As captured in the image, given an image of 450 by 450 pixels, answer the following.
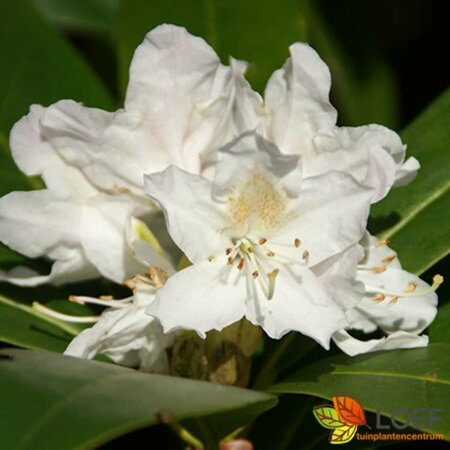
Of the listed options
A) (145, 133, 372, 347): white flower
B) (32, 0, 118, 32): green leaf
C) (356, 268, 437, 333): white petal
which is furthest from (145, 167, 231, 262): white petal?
(32, 0, 118, 32): green leaf

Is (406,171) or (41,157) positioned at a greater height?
(406,171)

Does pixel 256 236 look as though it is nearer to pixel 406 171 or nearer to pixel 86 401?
pixel 406 171

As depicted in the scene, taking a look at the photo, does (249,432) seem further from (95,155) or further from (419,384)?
(95,155)

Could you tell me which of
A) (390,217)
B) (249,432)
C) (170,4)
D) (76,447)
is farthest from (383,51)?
(76,447)

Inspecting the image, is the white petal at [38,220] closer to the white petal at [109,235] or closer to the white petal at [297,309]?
the white petal at [109,235]

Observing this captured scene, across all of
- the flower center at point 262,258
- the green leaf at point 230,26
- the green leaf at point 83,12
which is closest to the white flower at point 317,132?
the flower center at point 262,258

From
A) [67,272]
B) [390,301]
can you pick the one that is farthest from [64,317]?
[390,301]

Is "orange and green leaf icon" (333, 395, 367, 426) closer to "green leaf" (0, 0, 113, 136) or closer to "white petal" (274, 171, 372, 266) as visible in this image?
"white petal" (274, 171, 372, 266)
